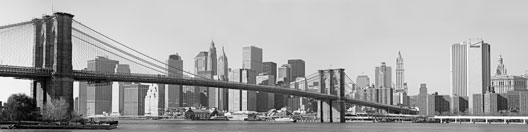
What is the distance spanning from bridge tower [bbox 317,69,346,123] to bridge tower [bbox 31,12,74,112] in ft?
197

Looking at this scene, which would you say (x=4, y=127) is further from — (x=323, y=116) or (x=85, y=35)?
(x=323, y=116)

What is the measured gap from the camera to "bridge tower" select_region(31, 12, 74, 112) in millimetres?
65938

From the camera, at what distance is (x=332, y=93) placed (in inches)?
4978

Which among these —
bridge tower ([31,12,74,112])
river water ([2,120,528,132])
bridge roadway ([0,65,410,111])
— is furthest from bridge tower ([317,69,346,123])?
bridge tower ([31,12,74,112])

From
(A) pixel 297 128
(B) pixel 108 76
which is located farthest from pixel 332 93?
(B) pixel 108 76

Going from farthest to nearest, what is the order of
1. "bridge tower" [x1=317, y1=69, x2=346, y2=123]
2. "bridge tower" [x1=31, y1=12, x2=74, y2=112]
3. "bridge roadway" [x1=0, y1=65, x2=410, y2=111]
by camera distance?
1. "bridge tower" [x1=317, y1=69, x2=346, y2=123]
2. "bridge tower" [x1=31, y1=12, x2=74, y2=112]
3. "bridge roadway" [x1=0, y1=65, x2=410, y2=111]

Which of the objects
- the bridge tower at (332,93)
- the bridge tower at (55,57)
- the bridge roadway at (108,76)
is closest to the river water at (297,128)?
the bridge roadway at (108,76)

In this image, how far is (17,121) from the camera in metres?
62.0

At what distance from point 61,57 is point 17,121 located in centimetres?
753

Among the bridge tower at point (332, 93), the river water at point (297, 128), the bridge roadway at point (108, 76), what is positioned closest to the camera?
the bridge roadway at point (108, 76)

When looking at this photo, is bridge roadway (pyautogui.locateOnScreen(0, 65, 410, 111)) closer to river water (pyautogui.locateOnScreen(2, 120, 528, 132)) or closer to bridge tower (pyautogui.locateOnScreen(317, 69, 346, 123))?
river water (pyautogui.locateOnScreen(2, 120, 528, 132))

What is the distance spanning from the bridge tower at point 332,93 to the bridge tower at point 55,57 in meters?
60.2

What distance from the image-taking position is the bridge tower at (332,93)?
120512 millimetres

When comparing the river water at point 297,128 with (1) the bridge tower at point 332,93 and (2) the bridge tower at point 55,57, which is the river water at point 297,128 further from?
(1) the bridge tower at point 332,93
